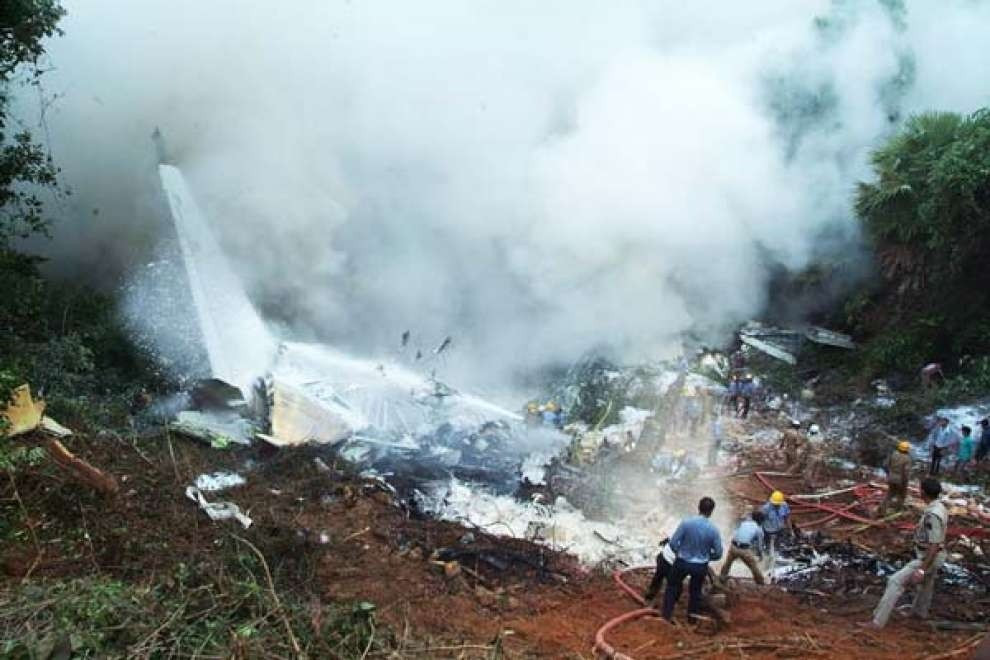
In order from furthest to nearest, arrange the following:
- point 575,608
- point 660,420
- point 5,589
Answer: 1. point 660,420
2. point 575,608
3. point 5,589

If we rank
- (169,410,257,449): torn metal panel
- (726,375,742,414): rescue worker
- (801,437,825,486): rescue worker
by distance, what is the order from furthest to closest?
1. (726,375,742,414): rescue worker
2. (801,437,825,486): rescue worker
3. (169,410,257,449): torn metal panel

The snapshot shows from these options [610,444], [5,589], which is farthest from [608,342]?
[5,589]

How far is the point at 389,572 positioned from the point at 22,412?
3581 millimetres

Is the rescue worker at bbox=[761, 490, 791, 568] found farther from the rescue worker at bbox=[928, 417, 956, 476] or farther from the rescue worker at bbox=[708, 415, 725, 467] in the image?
the rescue worker at bbox=[928, 417, 956, 476]

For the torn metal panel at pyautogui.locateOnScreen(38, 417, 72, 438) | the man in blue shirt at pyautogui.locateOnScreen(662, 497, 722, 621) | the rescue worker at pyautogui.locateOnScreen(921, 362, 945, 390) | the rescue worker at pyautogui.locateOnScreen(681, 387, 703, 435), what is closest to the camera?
the man in blue shirt at pyautogui.locateOnScreen(662, 497, 722, 621)

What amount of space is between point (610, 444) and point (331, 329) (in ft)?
20.6

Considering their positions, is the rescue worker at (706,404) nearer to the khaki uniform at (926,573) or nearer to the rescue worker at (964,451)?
the rescue worker at (964,451)

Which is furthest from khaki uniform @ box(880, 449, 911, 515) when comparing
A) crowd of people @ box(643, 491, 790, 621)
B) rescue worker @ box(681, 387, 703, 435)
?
rescue worker @ box(681, 387, 703, 435)

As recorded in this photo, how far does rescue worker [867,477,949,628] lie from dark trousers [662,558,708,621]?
1.29 metres

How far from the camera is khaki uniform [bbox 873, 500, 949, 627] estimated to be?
5.26 m

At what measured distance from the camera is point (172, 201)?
1239cm

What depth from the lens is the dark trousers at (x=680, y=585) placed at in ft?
17.9

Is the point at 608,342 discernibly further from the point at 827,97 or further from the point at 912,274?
the point at 827,97

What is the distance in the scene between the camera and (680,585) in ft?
18.4
